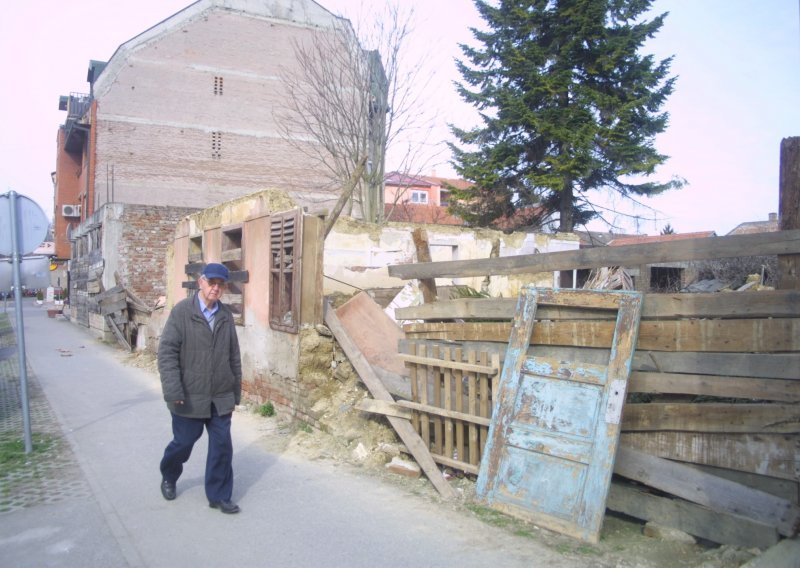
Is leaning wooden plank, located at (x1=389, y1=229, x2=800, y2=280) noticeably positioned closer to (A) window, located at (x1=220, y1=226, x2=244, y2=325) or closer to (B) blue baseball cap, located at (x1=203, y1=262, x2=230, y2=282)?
(B) blue baseball cap, located at (x1=203, y1=262, x2=230, y2=282)

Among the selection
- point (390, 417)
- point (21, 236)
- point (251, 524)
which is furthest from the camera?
point (21, 236)

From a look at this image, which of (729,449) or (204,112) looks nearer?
(729,449)

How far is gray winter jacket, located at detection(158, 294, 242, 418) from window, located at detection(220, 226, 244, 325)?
178 inches

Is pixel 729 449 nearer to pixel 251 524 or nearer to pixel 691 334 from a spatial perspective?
pixel 691 334

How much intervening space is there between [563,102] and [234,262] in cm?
1349

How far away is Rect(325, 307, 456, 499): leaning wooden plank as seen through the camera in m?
5.51

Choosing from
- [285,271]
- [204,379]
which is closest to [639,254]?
[204,379]

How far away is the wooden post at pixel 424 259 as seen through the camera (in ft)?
22.4

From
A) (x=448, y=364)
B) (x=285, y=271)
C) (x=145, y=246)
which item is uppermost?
(x=145, y=246)

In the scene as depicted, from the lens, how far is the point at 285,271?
827 cm

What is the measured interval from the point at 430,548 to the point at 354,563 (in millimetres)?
548

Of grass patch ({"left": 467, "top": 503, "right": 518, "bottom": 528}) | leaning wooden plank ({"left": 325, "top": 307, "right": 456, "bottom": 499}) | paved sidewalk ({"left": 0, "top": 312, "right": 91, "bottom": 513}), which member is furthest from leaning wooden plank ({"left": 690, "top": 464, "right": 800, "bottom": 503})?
paved sidewalk ({"left": 0, "top": 312, "right": 91, "bottom": 513})

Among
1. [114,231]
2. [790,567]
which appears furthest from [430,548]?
[114,231]

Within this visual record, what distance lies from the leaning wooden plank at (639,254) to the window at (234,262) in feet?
15.0
